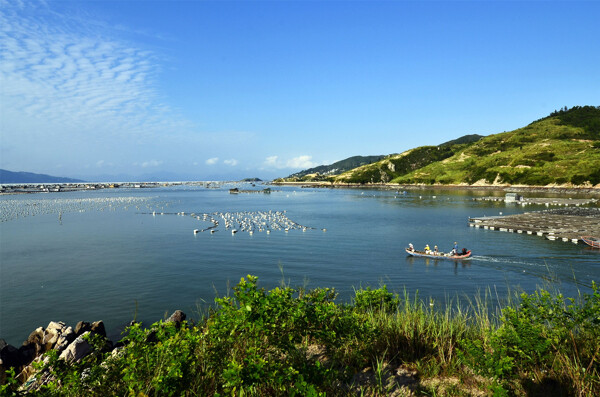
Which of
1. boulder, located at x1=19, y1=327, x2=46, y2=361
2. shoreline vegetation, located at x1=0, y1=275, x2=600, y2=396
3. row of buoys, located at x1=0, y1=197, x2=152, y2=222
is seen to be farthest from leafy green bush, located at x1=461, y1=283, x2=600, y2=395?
row of buoys, located at x1=0, y1=197, x2=152, y2=222

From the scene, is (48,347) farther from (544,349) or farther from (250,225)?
(250,225)

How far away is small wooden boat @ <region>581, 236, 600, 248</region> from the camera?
4335 centimetres

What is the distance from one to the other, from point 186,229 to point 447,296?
52.7 m

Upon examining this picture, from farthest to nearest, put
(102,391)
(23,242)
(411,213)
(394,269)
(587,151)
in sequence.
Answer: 1. (587,151)
2. (411,213)
3. (23,242)
4. (394,269)
5. (102,391)

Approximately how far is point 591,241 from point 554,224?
58.5 feet

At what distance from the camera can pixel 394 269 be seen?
37.2 m

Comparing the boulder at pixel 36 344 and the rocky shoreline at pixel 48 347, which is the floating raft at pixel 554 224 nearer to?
the rocky shoreline at pixel 48 347

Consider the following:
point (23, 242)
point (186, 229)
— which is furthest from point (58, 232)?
point (186, 229)

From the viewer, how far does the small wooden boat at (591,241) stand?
43350 millimetres

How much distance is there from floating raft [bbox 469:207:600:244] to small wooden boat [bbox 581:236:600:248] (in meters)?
0.99

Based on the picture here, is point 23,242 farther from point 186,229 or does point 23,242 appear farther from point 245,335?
point 245,335

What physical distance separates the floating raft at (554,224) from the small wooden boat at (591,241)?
99cm

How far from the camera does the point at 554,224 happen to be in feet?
198

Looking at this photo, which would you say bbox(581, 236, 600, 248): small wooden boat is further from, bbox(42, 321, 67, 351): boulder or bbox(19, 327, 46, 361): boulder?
bbox(19, 327, 46, 361): boulder
